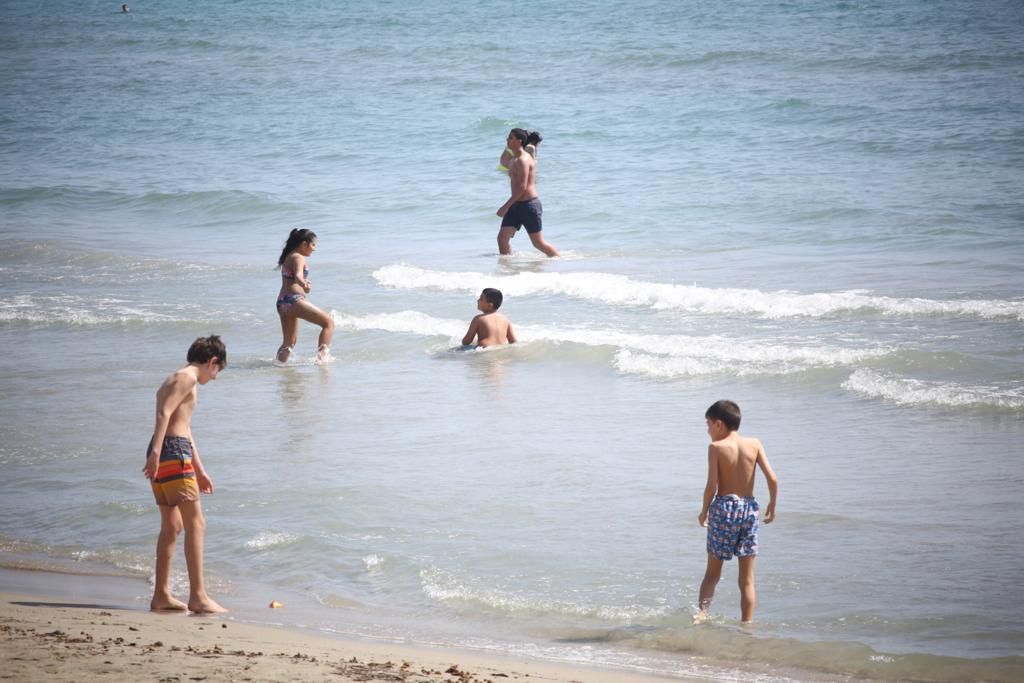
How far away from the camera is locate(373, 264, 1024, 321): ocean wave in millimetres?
12695

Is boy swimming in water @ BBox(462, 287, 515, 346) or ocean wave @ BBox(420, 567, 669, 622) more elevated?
boy swimming in water @ BBox(462, 287, 515, 346)

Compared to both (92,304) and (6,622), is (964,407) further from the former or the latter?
(92,304)

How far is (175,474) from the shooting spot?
5832mm

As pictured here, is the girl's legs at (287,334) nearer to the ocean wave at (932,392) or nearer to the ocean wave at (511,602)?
the ocean wave at (932,392)

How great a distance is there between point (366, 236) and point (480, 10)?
34.7 meters

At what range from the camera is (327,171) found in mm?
25578

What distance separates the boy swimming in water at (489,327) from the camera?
466 inches

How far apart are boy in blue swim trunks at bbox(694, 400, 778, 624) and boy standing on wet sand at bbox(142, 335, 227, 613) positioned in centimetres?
233

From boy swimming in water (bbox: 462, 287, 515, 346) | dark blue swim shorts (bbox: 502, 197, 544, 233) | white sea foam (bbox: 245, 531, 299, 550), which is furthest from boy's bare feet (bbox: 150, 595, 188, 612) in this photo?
dark blue swim shorts (bbox: 502, 197, 544, 233)

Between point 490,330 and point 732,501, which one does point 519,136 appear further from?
point 732,501

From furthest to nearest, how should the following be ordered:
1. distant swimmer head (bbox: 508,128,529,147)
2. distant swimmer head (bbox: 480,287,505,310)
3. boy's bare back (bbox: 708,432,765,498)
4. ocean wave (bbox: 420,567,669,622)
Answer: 1. distant swimmer head (bbox: 508,128,529,147)
2. distant swimmer head (bbox: 480,287,505,310)
3. ocean wave (bbox: 420,567,669,622)
4. boy's bare back (bbox: 708,432,765,498)

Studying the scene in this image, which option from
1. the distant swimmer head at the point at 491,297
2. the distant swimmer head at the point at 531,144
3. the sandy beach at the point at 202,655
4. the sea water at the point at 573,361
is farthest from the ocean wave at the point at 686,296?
the sandy beach at the point at 202,655

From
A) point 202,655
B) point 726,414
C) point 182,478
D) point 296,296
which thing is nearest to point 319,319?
point 296,296

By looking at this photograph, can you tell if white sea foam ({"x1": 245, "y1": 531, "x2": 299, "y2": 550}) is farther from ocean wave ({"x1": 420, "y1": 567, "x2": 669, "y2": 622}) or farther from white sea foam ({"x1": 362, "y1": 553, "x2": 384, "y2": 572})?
ocean wave ({"x1": 420, "y1": 567, "x2": 669, "y2": 622})
